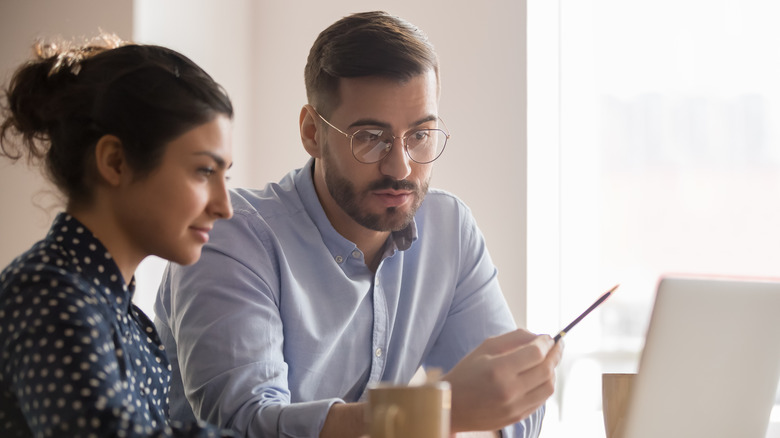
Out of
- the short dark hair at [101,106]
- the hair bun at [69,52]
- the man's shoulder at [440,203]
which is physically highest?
the hair bun at [69,52]

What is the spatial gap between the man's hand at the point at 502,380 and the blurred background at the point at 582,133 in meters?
1.71

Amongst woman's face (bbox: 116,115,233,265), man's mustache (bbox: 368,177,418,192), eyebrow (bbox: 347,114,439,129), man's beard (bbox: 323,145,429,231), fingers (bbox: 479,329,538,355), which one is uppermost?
eyebrow (bbox: 347,114,439,129)

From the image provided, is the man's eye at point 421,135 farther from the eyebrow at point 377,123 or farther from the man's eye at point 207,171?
the man's eye at point 207,171

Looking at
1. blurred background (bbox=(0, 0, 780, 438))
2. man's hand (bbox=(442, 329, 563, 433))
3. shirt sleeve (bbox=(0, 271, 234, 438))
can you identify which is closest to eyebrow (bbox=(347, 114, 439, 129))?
man's hand (bbox=(442, 329, 563, 433))

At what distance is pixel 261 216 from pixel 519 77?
58.6 inches

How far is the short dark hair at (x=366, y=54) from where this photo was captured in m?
1.60

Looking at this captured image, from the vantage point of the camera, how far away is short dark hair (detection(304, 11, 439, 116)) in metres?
1.60

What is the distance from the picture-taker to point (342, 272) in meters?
1.61

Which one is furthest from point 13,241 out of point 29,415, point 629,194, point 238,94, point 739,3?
point 739,3

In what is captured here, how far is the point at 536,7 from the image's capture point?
289cm

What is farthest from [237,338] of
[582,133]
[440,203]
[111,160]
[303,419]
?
[582,133]

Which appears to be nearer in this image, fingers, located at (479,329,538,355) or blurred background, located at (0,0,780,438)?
fingers, located at (479,329,538,355)

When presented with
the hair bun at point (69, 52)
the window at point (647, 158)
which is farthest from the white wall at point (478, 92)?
the hair bun at point (69, 52)

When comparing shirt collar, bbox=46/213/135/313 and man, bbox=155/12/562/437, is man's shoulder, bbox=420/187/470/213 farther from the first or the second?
shirt collar, bbox=46/213/135/313
